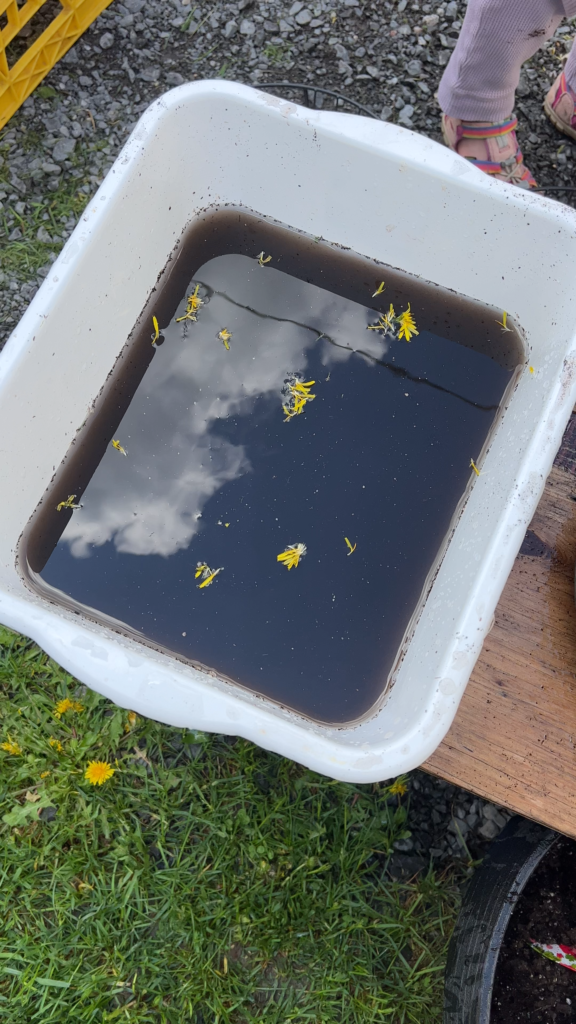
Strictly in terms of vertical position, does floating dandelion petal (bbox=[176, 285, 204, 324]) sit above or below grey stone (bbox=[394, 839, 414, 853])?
above

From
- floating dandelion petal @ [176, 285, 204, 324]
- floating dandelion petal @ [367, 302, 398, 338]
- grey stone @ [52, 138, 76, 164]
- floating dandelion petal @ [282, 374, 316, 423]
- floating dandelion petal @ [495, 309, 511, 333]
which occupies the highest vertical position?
floating dandelion petal @ [495, 309, 511, 333]

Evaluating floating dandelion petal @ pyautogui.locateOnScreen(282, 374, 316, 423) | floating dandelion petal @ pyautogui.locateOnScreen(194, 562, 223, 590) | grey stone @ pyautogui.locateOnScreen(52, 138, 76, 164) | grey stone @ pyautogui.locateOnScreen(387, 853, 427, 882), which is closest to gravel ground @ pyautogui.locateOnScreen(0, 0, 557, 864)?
grey stone @ pyautogui.locateOnScreen(52, 138, 76, 164)

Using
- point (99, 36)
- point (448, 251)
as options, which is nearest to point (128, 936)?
point (448, 251)

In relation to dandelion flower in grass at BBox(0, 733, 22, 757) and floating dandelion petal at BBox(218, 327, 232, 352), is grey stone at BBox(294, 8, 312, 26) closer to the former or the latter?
floating dandelion petal at BBox(218, 327, 232, 352)

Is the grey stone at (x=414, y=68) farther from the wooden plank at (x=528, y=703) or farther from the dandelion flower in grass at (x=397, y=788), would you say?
the dandelion flower in grass at (x=397, y=788)

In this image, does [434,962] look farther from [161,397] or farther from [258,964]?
[161,397]

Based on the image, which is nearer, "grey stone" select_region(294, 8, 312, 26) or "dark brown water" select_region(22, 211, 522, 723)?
"dark brown water" select_region(22, 211, 522, 723)
